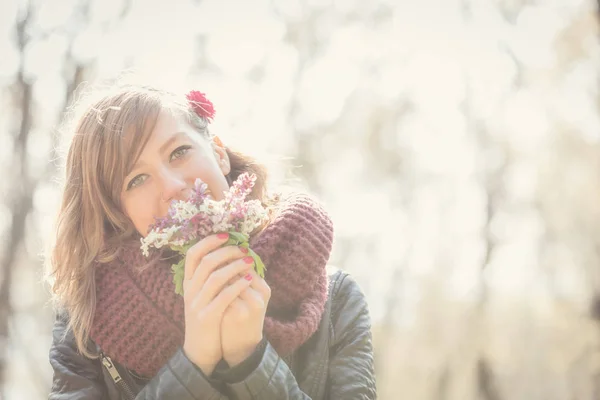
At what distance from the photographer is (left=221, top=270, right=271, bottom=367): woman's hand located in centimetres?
200

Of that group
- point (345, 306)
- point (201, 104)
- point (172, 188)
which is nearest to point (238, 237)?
point (172, 188)

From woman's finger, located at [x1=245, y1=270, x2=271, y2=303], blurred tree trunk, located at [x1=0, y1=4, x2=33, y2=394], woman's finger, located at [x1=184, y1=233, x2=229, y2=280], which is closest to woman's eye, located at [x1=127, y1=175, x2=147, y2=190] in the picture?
woman's finger, located at [x1=184, y1=233, x2=229, y2=280]

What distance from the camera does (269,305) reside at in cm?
238

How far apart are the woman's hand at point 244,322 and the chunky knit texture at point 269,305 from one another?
0.51 feet

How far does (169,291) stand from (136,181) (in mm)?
460

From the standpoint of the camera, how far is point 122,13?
28.3 ft

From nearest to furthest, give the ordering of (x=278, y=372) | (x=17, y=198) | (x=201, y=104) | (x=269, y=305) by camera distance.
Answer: (x=278, y=372), (x=269, y=305), (x=201, y=104), (x=17, y=198)

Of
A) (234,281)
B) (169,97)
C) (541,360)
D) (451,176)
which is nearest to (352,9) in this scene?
(451,176)

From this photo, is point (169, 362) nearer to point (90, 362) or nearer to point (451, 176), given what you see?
point (90, 362)

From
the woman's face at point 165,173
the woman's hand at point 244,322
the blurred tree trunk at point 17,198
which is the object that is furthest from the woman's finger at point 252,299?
the blurred tree trunk at point 17,198

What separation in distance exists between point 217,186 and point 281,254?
359 millimetres

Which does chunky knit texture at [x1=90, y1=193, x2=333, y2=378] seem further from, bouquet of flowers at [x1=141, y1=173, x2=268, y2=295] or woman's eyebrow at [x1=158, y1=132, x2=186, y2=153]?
woman's eyebrow at [x1=158, y1=132, x2=186, y2=153]

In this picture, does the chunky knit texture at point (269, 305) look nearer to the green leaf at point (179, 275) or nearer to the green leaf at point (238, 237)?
the green leaf at point (179, 275)

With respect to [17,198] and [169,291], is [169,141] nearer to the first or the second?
[169,291]
